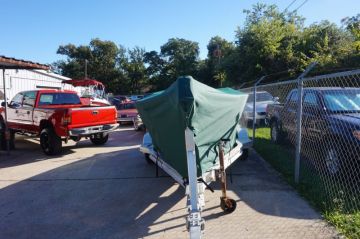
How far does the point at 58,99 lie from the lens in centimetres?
1141

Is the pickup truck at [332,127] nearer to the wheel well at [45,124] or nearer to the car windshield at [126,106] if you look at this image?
the wheel well at [45,124]

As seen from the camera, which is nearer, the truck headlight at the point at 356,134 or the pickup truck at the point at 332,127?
the truck headlight at the point at 356,134

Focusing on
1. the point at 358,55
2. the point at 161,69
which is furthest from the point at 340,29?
the point at 161,69

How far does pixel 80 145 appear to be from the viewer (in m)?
11.9

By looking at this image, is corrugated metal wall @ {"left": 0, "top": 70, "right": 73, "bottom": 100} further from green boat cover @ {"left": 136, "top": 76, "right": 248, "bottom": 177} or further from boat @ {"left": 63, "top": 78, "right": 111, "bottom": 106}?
green boat cover @ {"left": 136, "top": 76, "right": 248, "bottom": 177}

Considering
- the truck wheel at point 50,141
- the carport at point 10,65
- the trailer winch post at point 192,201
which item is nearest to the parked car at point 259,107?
the truck wheel at point 50,141

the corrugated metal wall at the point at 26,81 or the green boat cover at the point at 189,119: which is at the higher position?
the corrugated metal wall at the point at 26,81

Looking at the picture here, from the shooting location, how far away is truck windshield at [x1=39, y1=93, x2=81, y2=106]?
10.8 meters

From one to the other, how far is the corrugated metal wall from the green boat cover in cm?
1443

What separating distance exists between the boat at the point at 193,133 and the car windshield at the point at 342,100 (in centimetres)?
195

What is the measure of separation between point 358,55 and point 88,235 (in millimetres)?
17162

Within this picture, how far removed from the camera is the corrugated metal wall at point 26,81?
57.8 feet

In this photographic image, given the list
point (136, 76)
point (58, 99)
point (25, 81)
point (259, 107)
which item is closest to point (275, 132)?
point (259, 107)

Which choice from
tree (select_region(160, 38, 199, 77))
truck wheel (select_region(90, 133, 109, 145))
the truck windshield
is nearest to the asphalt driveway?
the truck windshield
